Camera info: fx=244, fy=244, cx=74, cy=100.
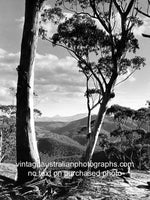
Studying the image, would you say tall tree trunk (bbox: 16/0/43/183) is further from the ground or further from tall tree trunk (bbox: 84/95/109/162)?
tall tree trunk (bbox: 84/95/109/162)

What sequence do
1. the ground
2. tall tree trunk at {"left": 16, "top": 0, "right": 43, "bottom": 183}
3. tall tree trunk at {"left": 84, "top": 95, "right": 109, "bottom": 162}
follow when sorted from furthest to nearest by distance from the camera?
tall tree trunk at {"left": 84, "top": 95, "right": 109, "bottom": 162}, tall tree trunk at {"left": 16, "top": 0, "right": 43, "bottom": 183}, the ground

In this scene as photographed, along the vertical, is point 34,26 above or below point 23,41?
above

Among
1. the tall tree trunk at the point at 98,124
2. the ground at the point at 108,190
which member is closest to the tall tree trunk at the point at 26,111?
the ground at the point at 108,190

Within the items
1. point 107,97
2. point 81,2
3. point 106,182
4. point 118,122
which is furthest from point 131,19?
point 118,122

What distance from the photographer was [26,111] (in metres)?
4.61

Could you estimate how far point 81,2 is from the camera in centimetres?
1181

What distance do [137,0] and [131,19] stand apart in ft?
2.62

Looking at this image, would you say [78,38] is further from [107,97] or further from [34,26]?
[34,26]

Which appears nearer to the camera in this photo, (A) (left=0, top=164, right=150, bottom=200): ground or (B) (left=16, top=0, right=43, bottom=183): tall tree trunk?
(A) (left=0, top=164, right=150, bottom=200): ground

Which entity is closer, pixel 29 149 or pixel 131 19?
pixel 29 149

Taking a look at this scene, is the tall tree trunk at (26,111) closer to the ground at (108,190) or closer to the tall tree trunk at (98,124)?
the ground at (108,190)

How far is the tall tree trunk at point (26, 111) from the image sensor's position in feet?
15.0

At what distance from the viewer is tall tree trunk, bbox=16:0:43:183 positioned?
180 inches

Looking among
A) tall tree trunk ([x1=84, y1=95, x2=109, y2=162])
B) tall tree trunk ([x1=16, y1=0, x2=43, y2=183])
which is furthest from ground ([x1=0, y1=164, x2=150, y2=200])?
tall tree trunk ([x1=84, y1=95, x2=109, y2=162])
